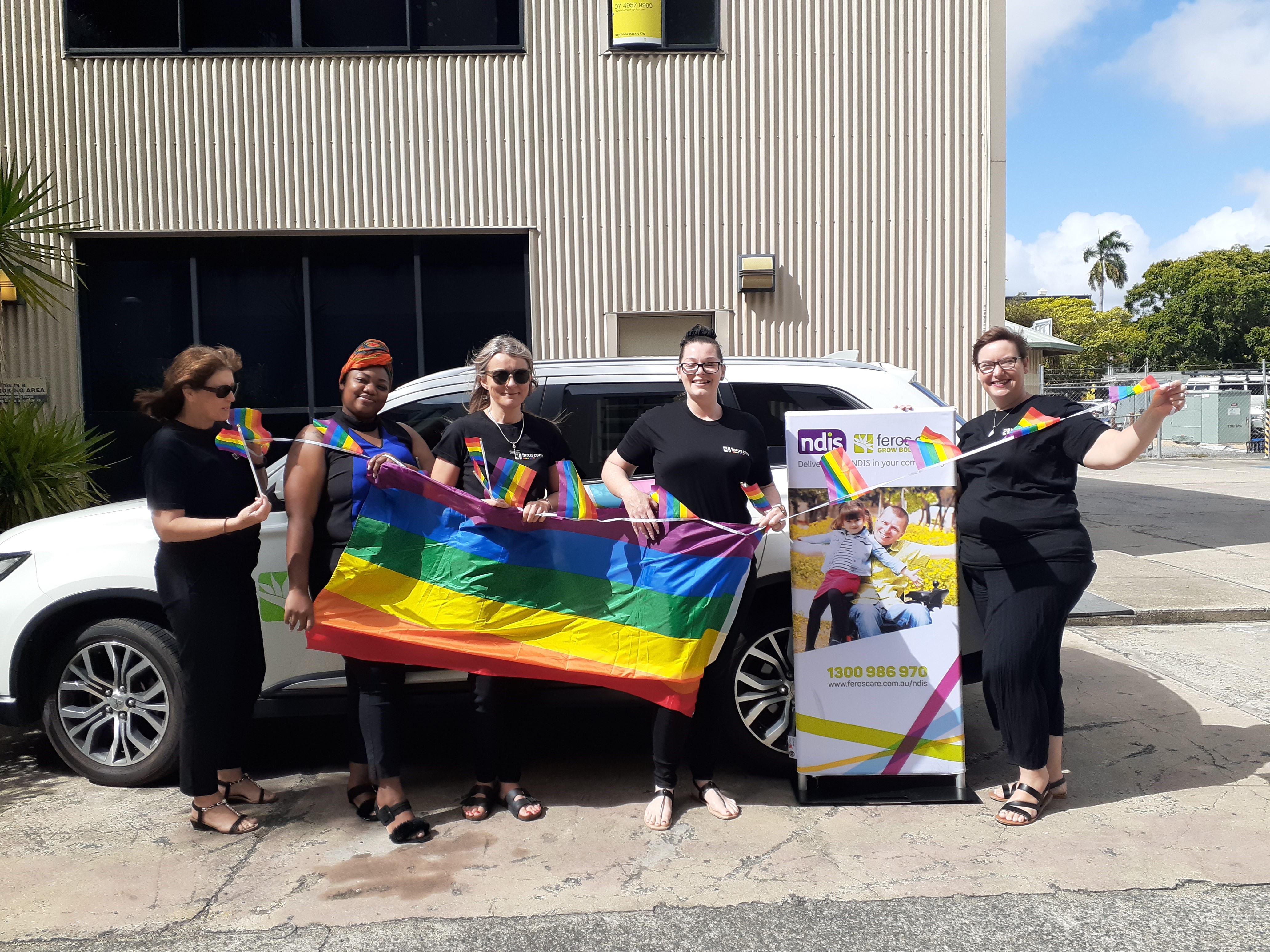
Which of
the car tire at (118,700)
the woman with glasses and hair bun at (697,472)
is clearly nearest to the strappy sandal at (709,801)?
the woman with glasses and hair bun at (697,472)

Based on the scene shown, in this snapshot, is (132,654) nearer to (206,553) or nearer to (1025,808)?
(206,553)

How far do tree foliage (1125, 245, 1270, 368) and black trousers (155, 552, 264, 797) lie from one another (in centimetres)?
6831

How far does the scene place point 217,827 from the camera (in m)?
3.96

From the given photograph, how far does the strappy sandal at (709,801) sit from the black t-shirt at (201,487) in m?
2.17

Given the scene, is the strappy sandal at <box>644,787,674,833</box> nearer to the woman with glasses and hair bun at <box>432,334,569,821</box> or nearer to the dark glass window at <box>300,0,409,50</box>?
the woman with glasses and hair bun at <box>432,334,569,821</box>

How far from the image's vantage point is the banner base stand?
424cm

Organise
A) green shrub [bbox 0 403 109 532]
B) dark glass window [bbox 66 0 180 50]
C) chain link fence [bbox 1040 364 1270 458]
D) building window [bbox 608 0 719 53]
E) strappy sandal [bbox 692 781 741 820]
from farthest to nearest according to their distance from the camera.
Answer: chain link fence [bbox 1040 364 1270 458] → building window [bbox 608 0 719 53] → dark glass window [bbox 66 0 180 50] → green shrub [bbox 0 403 109 532] → strappy sandal [bbox 692 781 741 820]

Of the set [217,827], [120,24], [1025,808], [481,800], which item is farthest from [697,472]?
→ [120,24]

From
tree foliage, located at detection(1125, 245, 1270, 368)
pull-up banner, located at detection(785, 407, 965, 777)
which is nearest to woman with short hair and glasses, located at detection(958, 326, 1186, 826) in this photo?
pull-up banner, located at detection(785, 407, 965, 777)

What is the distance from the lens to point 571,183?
1042 cm

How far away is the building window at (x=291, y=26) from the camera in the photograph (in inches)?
399

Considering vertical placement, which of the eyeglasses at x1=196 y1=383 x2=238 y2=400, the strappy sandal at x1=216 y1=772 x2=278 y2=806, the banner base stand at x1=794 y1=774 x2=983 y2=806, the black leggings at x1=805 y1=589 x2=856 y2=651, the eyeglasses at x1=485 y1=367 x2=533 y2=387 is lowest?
the banner base stand at x1=794 y1=774 x2=983 y2=806

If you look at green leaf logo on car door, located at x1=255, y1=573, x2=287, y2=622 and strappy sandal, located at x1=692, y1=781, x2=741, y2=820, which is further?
green leaf logo on car door, located at x1=255, y1=573, x2=287, y2=622

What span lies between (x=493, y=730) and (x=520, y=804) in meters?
0.33
